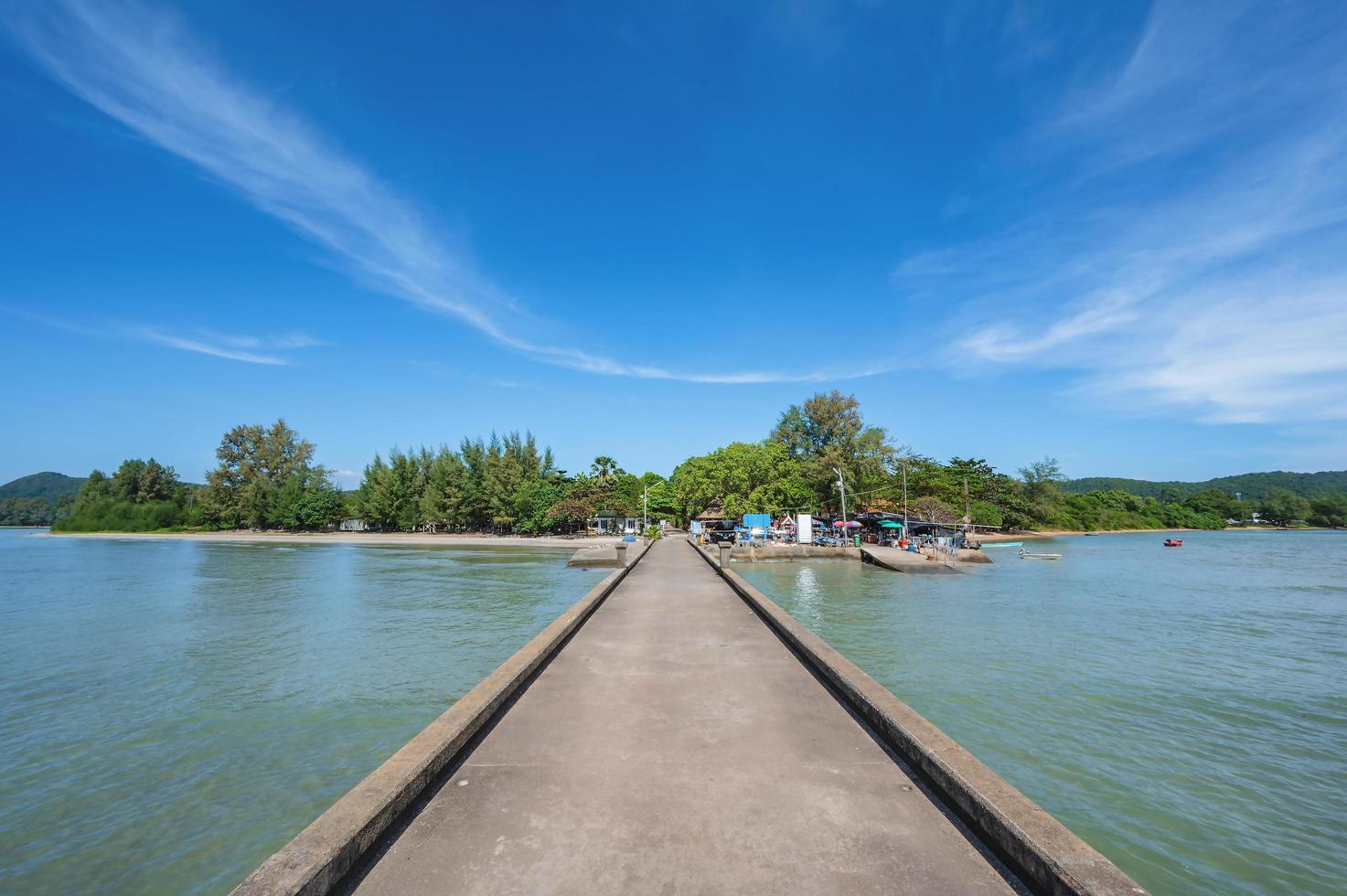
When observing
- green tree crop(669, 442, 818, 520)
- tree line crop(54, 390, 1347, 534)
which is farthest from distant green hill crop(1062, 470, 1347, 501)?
green tree crop(669, 442, 818, 520)

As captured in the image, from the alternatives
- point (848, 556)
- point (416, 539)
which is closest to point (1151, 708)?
point (848, 556)

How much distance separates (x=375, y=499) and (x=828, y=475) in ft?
156

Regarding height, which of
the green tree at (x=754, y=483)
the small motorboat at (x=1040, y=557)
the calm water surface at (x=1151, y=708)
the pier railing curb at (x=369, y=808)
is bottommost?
the calm water surface at (x=1151, y=708)

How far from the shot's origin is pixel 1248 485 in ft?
529

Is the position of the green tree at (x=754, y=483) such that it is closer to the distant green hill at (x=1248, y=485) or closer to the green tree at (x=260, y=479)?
the green tree at (x=260, y=479)

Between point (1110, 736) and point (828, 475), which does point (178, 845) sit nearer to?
point (1110, 736)

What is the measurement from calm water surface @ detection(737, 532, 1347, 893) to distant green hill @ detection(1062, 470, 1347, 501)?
14857cm

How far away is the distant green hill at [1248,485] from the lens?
146m

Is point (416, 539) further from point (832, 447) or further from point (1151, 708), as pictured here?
point (1151, 708)

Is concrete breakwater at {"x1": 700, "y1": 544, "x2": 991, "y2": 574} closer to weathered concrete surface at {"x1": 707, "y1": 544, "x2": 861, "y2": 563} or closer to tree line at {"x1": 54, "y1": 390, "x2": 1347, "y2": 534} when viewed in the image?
weathered concrete surface at {"x1": 707, "y1": 544, "x2": 861, "y2": 563}

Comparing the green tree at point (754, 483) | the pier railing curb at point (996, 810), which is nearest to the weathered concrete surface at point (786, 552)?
the green tree at point (754, 483)

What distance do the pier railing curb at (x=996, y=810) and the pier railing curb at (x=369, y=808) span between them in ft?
10.8

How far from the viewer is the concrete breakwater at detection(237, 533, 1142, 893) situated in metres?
2.93

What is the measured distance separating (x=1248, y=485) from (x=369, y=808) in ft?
730
